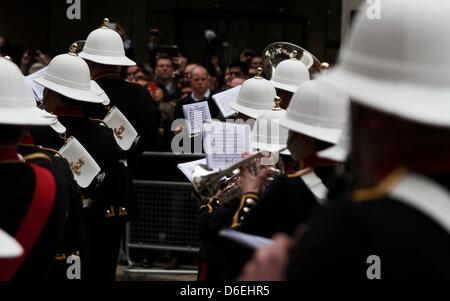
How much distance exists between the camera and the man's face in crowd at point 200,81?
38.7 ft

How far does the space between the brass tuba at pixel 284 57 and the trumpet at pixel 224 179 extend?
10.3 feet

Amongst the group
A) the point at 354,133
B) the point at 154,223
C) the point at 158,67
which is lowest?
the point at 154,223

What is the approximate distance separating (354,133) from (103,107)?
5.98 meters

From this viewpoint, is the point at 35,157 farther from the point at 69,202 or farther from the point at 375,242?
the point at 375,242

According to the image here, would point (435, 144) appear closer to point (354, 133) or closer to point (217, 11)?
point (354, 133)

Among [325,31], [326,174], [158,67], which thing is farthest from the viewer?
[325,31]

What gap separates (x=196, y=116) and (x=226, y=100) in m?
0.76

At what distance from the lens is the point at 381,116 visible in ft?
7.51

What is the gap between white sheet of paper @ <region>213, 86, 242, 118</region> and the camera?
812 centimetres

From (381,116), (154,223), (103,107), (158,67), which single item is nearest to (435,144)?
(381,116)

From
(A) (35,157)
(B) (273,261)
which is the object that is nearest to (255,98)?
(A) (35,157)

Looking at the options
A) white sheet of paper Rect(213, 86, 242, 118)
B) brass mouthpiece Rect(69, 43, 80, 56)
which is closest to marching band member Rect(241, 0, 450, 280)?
white sheet of paper Rect(213, 86, 242, 118)

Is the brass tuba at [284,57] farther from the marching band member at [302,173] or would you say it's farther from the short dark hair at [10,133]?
the short dark hair at [10,133]

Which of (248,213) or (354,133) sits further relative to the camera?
(248,213)
